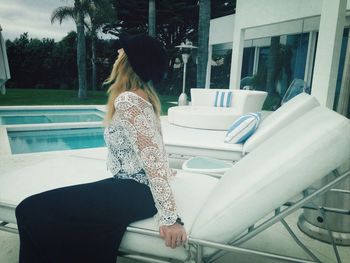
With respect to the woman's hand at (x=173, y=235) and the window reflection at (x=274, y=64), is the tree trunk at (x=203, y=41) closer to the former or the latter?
the window reflection at (x=274, y=64)

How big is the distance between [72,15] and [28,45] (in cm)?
517

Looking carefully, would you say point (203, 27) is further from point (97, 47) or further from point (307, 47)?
point (97, 47)

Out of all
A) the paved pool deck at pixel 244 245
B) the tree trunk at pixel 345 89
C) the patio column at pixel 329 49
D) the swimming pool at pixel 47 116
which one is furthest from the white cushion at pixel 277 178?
the swimming pool at pixel 47 116

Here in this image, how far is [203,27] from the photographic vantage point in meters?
12.4

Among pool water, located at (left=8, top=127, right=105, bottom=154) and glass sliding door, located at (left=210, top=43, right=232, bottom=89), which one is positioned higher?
glass sliding door, located at (left=210, top=43, right=232, bottom=89)

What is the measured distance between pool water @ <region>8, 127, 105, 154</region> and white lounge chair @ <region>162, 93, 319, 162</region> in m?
3.27

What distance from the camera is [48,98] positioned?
1667 cm

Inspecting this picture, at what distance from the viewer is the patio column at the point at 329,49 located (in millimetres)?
5914

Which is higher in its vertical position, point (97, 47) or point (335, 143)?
point (97, 47)

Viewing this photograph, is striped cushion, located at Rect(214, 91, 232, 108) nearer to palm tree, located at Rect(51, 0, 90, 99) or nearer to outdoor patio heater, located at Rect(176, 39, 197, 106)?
outdoor patio heater, located at Rect(176, 39, 197, 106)

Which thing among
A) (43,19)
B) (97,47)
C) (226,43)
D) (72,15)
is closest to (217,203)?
(226,43)

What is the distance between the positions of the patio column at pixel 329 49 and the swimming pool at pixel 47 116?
722 centimetres

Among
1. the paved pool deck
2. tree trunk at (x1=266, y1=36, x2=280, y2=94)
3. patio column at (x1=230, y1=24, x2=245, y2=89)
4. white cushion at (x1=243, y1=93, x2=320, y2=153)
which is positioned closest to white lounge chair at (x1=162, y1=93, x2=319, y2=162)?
white cushion at (x1=243, y1=93, x2=320, y2=153)

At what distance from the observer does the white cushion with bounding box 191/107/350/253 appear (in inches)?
46.0
